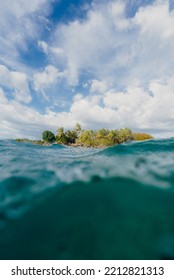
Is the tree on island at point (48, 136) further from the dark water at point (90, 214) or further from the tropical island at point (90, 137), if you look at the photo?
the dark water at point (90, 214)

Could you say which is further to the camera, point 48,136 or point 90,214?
point 48,136

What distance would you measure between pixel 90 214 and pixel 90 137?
263ft

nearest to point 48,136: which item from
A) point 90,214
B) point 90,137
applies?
point 90,137

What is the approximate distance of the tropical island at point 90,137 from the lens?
81438mm

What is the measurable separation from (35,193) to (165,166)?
4347mm

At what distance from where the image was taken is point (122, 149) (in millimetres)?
8641

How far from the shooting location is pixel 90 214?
367 centimetres

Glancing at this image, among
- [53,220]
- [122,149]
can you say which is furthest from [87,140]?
[53,220]

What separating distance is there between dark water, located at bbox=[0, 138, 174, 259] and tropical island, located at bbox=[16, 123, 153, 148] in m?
73.9

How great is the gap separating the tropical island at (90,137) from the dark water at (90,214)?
73.9 m

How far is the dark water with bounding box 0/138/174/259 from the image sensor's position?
119 inches

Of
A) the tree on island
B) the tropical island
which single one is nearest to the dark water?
the tropical island

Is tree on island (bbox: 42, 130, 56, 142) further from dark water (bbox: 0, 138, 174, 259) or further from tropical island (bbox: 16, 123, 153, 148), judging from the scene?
dark water (bbox: 0, 138, 174, 259)

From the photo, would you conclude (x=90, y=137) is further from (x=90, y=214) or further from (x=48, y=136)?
(x=90, y=214)
